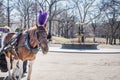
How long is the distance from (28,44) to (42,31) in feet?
1.79

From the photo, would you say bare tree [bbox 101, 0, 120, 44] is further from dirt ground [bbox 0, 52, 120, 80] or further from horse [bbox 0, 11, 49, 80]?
horse [bbox 0, 11, 49, 80]

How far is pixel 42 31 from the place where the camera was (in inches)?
271

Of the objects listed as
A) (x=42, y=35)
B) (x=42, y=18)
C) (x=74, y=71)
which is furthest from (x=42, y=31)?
(x=74, y=71)

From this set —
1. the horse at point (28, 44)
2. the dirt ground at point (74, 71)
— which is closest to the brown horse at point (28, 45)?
the horse at point (28, 44)

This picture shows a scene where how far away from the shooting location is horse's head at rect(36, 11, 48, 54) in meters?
6.77

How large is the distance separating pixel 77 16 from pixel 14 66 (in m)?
54.1

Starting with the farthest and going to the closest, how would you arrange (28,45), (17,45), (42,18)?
1. (17,45)
2. (28,45)
3. (42,18)

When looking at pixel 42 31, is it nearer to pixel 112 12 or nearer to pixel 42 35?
pixel 42 35

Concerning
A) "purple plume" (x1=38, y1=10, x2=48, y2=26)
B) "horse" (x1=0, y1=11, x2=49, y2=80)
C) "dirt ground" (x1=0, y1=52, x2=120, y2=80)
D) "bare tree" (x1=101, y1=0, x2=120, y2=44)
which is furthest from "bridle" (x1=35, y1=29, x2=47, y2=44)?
"bare tree" (x1=101, y1=0, x2=120, y2=44)

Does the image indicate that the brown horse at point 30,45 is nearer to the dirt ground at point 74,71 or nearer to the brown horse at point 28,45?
the brown horse at point 28,45

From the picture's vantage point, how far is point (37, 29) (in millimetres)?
6945

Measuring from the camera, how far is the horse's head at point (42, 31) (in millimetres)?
6773

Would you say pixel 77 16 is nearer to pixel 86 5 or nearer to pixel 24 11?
pixel 86 5

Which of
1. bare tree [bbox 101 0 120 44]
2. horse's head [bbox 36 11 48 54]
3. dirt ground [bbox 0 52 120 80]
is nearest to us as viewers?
horse's head [bbox 36 11 48 54]
